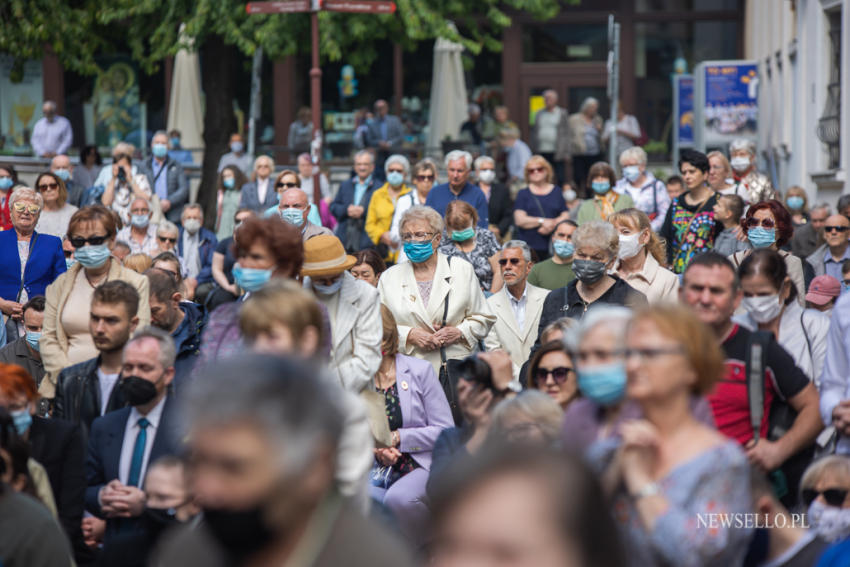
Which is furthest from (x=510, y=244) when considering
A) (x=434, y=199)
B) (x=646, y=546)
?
(x=646, y=546)

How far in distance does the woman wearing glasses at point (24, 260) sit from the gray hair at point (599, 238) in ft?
13.9

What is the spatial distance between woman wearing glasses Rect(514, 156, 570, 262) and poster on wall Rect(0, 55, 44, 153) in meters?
18.1

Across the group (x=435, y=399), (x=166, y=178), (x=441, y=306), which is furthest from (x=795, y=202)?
(x=435, y=399)

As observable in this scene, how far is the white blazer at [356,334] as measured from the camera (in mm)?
6648

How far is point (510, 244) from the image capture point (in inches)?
416

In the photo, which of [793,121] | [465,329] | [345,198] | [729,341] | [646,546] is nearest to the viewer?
[646,546]

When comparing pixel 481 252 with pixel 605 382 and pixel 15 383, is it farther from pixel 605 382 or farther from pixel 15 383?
pixel 605 382

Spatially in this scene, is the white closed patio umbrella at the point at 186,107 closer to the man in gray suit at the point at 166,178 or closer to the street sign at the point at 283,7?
the man in gray suit at the point at 166,178

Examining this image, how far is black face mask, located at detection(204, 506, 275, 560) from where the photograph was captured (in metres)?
2.65

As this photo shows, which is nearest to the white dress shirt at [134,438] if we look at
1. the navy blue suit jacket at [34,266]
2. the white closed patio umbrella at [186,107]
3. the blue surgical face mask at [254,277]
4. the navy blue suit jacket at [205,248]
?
the blue surgical face mask at [254,277]

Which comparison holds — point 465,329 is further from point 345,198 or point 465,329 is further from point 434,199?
point 345,198

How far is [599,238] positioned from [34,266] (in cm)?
455

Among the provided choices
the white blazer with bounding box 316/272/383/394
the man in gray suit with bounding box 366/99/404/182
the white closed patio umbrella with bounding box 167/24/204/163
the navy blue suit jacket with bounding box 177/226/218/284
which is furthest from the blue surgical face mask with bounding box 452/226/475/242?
the white closed patio umbrella with bounding box 167/24/204/163

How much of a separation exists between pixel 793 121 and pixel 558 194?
10.6m
